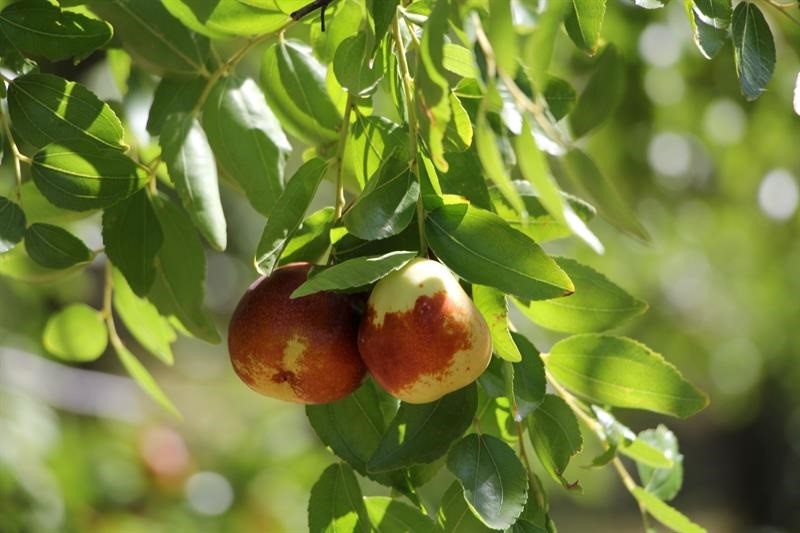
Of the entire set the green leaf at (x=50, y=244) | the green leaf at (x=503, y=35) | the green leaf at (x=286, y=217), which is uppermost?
the green leaf at (x=503, y=35)

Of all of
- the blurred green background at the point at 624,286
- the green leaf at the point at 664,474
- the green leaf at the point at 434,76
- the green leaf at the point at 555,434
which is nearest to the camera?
the green leaf at the point at 434,76

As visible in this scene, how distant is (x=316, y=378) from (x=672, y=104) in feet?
6.09

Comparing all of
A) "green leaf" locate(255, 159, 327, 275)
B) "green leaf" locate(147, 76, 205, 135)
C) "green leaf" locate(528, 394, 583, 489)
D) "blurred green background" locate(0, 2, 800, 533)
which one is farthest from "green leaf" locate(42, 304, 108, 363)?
"green leaf" locate(528, 394, 583, 489)

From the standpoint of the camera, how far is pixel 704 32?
948 millimetres

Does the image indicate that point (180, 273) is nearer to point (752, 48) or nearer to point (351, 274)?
point (351, 274)

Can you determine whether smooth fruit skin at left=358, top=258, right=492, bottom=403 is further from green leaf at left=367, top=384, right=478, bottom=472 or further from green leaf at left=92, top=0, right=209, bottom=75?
green leaf at left=92, top=0, right=209, bottom=75

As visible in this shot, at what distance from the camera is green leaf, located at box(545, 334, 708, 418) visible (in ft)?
3.29

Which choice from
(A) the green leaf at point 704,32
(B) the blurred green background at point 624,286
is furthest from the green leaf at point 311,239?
(B) the blurred green background at point 624,286

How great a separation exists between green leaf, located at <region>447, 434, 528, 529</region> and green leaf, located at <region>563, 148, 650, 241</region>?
262 millimetres

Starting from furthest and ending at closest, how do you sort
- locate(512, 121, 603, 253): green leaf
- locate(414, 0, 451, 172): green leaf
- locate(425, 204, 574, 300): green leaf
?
1. locate(425, 204, 574, 300): green leaf
2. locate(414, 0, 451, 172): green leaf
3. locate(512, 121, 603, 253): green leaf

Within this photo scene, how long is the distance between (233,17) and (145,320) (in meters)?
0.40

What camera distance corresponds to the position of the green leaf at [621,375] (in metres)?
1.00

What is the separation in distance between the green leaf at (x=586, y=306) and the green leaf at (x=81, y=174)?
1.23 ft

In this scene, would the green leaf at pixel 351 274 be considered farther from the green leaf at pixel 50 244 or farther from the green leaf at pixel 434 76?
the green leaf at pixel 50 244
